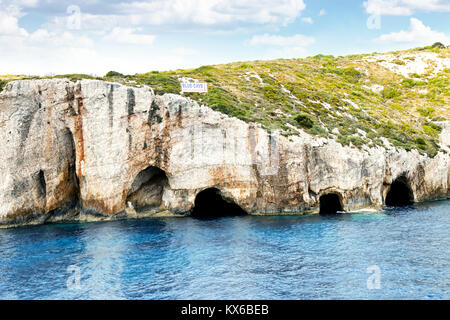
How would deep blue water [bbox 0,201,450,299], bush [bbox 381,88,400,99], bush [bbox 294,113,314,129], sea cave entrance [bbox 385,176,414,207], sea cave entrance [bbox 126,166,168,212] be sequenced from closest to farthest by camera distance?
deep blue water [bbox 0,201,450,299] → sea cave entrance [bbox 126,166,168,212] → bush [bbox 294,113,314,129] → sea cave entrance [bbox 385,176,414,207] → bush [bbox 381,88,400,99]

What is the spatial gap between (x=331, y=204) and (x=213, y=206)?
13951 mm

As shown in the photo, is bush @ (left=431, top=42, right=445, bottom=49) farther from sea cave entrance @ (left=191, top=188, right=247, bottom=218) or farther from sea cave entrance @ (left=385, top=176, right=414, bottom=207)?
sea cave entrance @ (left=191, top=188, right=247, bottom=218)

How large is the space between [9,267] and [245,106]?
31634 mm

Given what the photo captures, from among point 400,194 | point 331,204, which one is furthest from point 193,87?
point 400,194

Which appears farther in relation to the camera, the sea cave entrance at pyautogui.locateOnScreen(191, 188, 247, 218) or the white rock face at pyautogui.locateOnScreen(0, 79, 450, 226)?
the sea cave entrance at pyautogui.locateOnScreen(191, 188, 247, 218)

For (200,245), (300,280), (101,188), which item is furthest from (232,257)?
(101,188)

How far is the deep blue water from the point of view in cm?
2762

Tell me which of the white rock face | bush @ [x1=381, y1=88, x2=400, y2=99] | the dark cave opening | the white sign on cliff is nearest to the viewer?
the white rock face

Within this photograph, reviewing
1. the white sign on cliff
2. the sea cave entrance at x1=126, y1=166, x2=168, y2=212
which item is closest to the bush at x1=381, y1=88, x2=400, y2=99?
the white sign on cliff

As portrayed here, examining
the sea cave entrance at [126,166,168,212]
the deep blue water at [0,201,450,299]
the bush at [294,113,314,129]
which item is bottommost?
the deep blue water at [0,201,450,299]

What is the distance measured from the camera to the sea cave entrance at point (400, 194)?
5425 centimetres

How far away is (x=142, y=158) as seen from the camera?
47.2m

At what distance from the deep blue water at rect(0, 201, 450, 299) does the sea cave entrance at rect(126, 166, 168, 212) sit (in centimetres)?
331

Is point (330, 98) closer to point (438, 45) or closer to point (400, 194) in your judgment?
point (400, 194)
